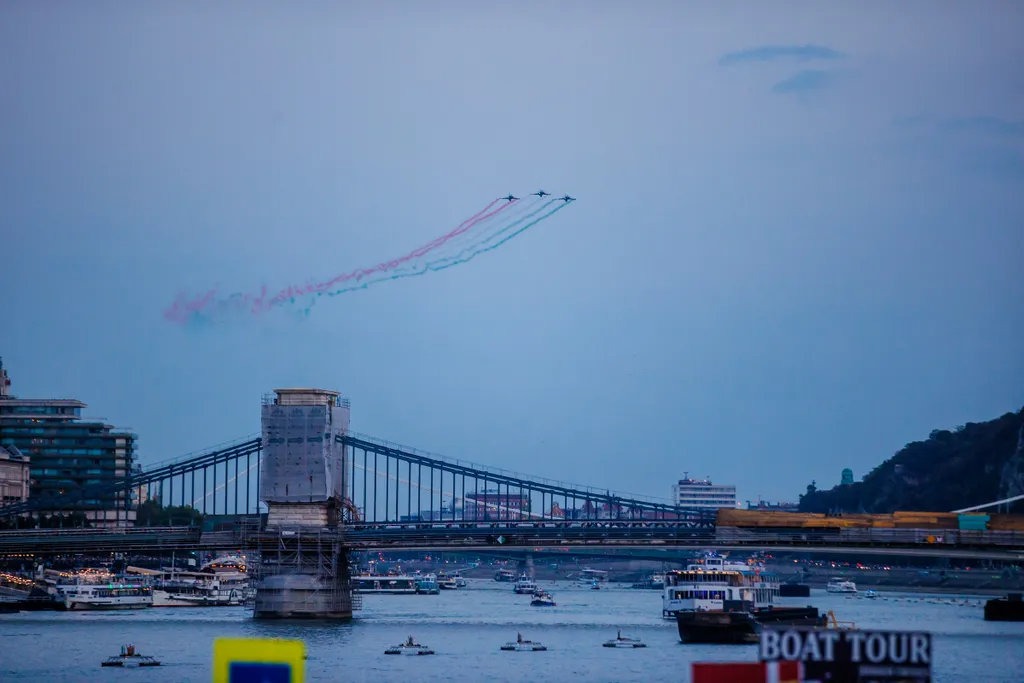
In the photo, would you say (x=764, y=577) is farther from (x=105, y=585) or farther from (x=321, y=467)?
(x=105, y=585)

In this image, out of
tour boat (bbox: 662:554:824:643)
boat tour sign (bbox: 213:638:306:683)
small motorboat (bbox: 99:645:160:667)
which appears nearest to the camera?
boat tour sign (bbox: 213:638:306:683)

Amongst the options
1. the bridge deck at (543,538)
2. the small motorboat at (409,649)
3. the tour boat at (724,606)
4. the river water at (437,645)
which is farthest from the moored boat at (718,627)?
the small motorboat at (409,649)

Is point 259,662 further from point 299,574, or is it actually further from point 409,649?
point 299,574

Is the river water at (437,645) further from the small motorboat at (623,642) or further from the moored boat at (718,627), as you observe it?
the moored boat at (718,627)

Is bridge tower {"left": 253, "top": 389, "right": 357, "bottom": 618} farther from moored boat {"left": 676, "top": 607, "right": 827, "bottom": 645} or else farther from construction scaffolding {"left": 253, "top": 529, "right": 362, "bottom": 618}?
moored boat {"left": 676, "top": 607, "right": 827, "bottom": 645}

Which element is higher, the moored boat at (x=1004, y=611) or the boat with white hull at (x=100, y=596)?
the boat with white hull at (x=100, y=596)

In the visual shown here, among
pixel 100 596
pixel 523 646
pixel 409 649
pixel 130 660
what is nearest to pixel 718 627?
pixel 523 646

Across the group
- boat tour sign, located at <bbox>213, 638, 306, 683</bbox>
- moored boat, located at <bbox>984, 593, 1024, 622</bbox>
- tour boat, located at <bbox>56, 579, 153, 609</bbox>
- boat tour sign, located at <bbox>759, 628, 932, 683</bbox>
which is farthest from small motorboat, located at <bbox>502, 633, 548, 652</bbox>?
boat tour sign, located at <bbox>213, 638, 306, 683</bbox>
